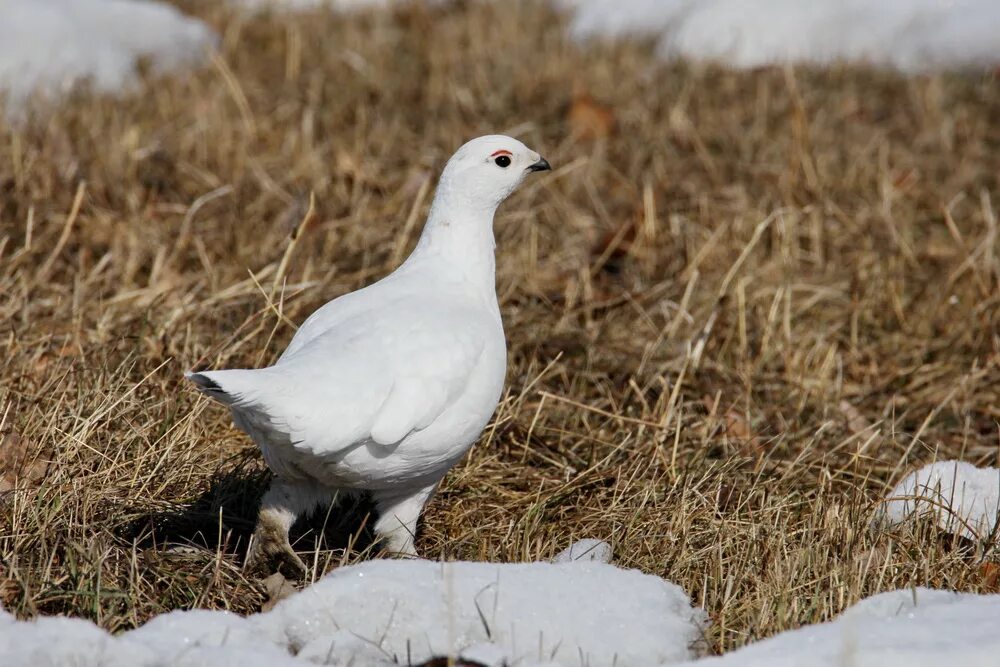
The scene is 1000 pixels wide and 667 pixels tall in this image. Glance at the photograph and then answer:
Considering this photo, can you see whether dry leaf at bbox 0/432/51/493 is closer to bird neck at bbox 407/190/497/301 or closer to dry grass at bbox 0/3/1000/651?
dry grass at bbox 0/3/1000/651

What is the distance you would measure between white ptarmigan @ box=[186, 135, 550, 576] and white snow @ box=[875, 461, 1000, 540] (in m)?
1.12

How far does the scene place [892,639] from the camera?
2328mm

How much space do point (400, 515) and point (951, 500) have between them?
1365 mm

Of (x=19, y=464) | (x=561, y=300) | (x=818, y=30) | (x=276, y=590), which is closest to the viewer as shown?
(x=276, y=590)

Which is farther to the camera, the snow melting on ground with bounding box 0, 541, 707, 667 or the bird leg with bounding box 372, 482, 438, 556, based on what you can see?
the bird leg with bounding box 372, 482, 438, 556

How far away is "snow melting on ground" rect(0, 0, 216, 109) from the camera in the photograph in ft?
19.7

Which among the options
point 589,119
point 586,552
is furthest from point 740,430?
point 589,119

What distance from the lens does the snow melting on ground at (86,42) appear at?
6.00 m

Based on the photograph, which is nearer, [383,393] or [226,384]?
[226,384]

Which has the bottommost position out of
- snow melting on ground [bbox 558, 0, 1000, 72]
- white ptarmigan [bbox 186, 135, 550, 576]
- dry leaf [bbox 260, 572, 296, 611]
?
dry leaf [bbox 260, 572, 296, 611]

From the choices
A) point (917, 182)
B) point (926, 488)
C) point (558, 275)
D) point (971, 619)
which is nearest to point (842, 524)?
point (926, 488)

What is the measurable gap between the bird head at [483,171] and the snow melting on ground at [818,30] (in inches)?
165

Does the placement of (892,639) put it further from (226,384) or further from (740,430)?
(740,430)

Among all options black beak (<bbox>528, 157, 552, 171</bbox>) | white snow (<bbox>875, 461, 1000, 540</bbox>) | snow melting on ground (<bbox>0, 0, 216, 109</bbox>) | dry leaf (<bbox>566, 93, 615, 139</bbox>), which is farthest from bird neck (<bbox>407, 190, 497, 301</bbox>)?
snow melting on ground (<bbox>0, 0, 216, 109</bbox>)
